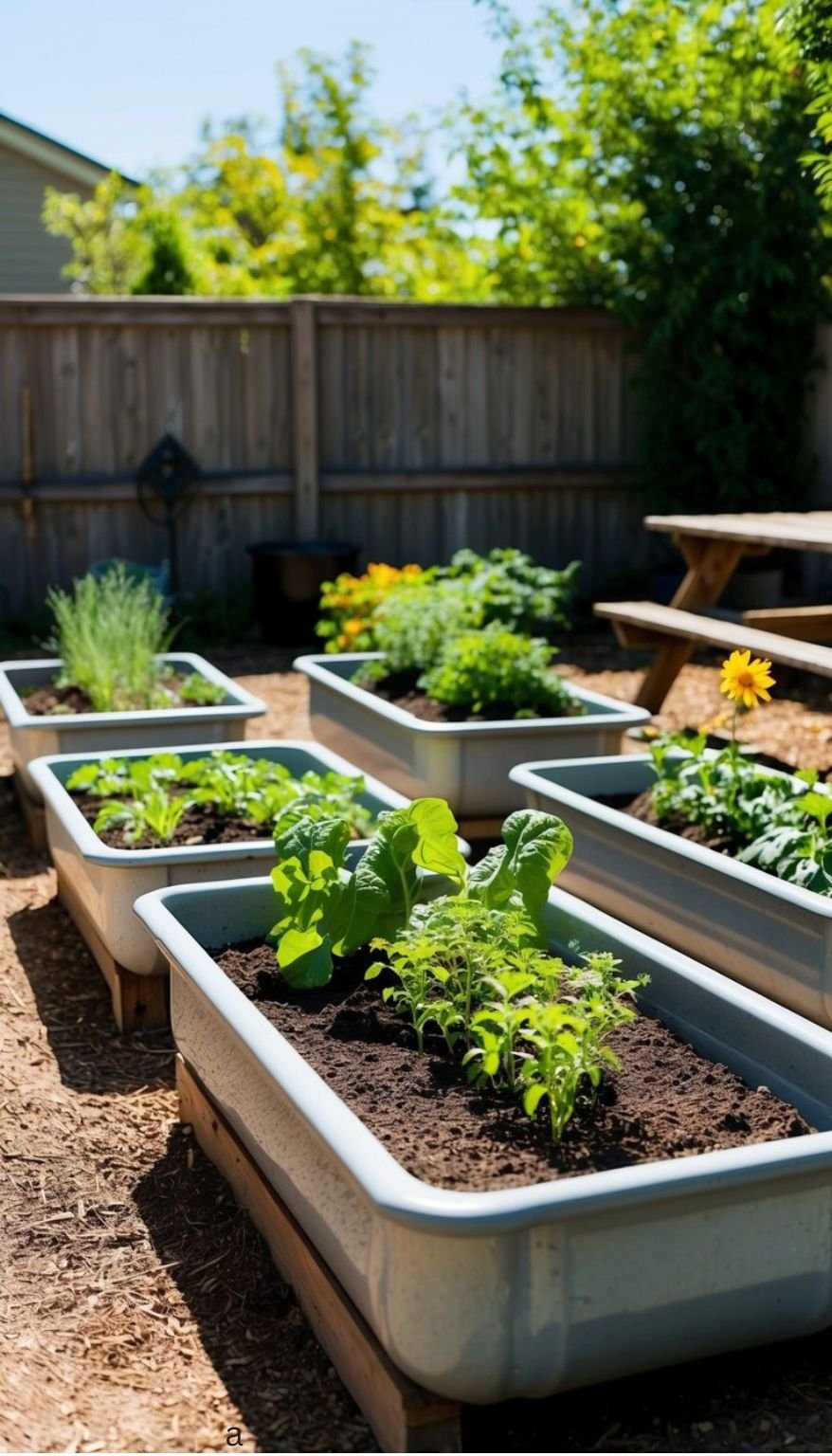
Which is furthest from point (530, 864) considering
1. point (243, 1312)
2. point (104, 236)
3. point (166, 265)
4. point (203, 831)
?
point (104, 236)

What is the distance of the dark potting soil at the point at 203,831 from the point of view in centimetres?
414

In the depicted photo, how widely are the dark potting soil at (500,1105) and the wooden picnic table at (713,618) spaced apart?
2.99 metres

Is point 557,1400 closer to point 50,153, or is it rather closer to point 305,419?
point 305,419

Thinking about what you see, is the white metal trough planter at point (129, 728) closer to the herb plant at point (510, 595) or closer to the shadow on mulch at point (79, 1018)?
the shadow on mulch at point (79, 1018)

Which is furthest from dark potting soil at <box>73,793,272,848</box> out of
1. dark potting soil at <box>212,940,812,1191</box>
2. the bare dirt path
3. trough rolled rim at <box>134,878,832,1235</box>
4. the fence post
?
the fence post

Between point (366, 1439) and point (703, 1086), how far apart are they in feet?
2.65

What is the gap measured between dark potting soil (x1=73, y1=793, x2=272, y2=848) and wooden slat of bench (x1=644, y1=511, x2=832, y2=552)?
2.42 meters

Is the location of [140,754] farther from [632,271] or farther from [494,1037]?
[632,271]

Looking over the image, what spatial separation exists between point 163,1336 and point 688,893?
5.61 feet

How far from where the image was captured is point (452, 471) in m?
9.86

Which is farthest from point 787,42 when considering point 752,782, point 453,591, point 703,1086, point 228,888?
point 703,1086

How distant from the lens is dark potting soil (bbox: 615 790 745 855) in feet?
13.4

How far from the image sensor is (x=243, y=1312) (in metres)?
2.67

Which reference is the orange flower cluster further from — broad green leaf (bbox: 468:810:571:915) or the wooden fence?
broad green leaf (bbox: 468:810:571:915)
